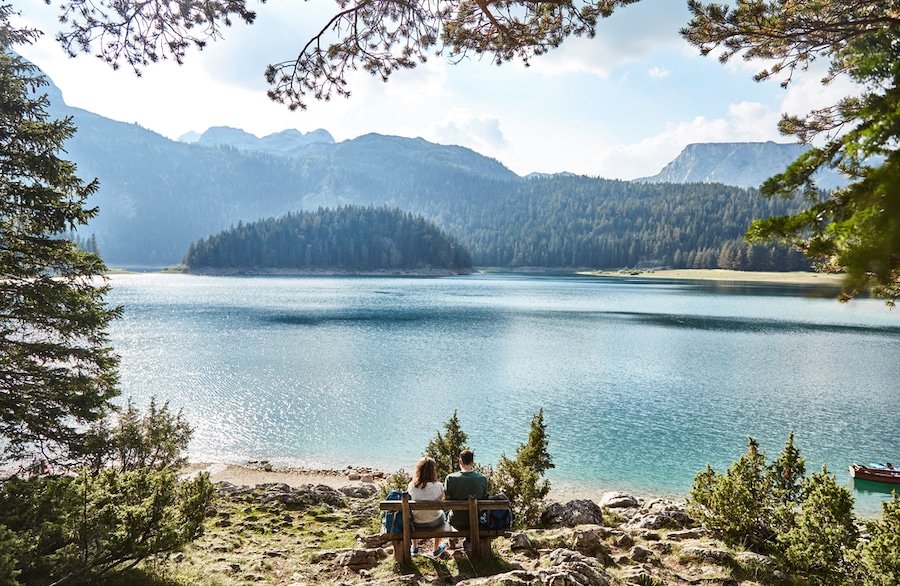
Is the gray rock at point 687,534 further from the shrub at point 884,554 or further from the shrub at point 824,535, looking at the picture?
the shrub at point 884,554

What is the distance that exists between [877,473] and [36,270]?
90.2 feet

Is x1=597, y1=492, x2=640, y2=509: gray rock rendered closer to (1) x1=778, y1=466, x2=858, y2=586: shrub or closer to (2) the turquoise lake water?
(2) the turquoise lake water

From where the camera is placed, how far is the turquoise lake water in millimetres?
23312

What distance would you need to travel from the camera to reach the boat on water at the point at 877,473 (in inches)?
744

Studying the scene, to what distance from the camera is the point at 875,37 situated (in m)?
4.07

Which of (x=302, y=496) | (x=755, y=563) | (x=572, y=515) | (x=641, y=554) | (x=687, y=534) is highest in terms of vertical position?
(x=755, y=563)

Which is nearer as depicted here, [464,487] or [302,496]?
[464,487]

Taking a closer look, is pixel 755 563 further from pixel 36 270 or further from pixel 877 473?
pixel 877 473

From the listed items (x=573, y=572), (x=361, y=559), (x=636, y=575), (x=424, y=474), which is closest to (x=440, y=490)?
(x=424, y=474)

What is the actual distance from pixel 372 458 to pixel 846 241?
2205 cm

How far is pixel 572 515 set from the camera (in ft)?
39.5

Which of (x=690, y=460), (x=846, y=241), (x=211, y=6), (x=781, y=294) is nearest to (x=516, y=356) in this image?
(x=690, y=460)

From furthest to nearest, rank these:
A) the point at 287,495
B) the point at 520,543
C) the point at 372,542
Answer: the point at 287,495 < the point at 372,542 < the point at 520,543

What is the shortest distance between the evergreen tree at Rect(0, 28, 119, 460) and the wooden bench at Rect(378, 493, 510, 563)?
825 centimetres
